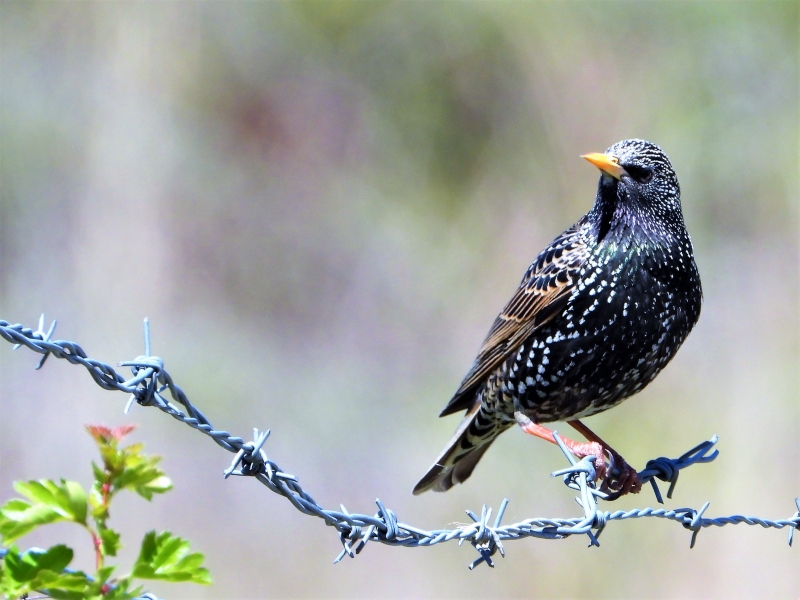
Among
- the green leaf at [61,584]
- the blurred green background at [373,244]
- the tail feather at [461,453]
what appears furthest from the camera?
the blurred green background at [373,244]

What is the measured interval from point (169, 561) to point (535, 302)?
2.43 meters

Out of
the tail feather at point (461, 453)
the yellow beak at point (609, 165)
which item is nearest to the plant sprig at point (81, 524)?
the yellow beak at point (609, 165)

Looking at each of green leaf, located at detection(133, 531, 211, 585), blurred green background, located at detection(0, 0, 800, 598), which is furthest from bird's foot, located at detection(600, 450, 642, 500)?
blurred green background, located at detection(0, 0, 800, 598)

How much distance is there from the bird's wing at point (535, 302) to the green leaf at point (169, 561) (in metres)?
2.31

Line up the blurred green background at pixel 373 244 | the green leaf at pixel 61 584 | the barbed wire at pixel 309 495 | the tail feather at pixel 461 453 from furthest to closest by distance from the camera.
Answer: the blurred green background at pixel 373 244 < the tail feather at pixel 461 453 < the barbed wire at pixel 309 495 < the green leaf at pixel 61 584

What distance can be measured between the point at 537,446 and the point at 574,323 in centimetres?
423

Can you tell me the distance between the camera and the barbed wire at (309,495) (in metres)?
1.68

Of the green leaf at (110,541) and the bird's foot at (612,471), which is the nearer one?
the green leaf at (110,541)

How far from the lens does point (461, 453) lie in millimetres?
4062

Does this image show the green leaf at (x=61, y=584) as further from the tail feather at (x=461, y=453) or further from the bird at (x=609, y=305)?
the tail feather at (x=461, y=453)

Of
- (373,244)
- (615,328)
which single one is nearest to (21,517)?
(615,328)

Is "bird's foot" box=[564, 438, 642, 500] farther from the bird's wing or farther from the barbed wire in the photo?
the bird's wing

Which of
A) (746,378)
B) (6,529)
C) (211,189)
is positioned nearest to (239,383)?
(211,189)

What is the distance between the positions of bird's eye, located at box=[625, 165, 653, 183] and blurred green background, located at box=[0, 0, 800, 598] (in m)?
3.53
